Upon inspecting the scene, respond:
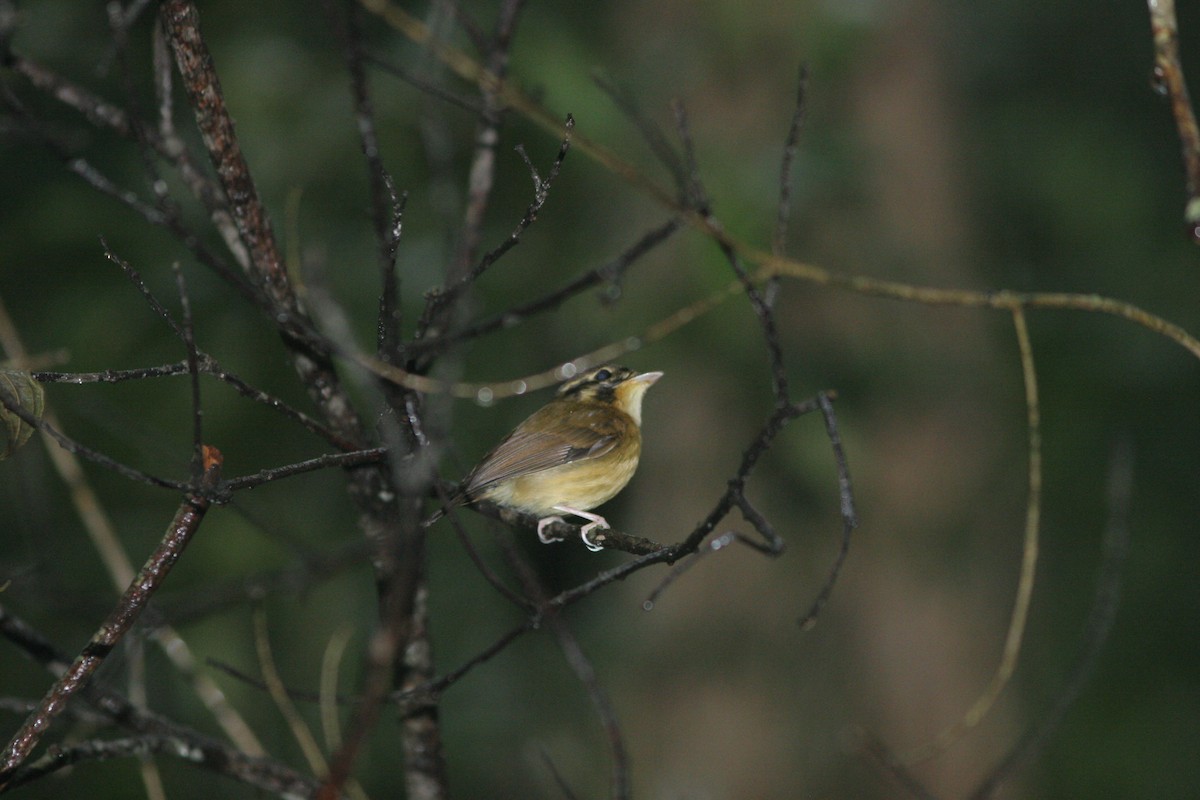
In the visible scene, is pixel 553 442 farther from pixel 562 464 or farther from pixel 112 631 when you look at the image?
pixel 112 631

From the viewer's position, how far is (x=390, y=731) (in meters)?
10.2

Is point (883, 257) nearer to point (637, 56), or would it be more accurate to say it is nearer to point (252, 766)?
point (637, 56)

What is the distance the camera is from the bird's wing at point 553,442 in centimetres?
573

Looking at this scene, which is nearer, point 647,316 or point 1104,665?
point 647,316

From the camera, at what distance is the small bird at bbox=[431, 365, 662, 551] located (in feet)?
19.0

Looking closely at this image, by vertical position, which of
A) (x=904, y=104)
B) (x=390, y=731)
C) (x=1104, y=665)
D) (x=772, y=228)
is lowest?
(x=1104, y=665)

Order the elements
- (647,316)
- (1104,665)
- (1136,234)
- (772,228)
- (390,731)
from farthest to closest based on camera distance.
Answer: (1104,665), (1136,234), (390,731), (647,316), (772,228)

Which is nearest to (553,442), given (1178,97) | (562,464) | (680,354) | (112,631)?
(562,464)

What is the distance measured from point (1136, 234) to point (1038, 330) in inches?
53.3

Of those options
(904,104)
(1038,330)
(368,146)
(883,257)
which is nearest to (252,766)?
(368,146)

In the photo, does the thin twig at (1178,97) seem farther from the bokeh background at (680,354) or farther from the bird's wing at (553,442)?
the bokeh background at (680,354)

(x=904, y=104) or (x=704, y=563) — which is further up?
(x=904, y=104)

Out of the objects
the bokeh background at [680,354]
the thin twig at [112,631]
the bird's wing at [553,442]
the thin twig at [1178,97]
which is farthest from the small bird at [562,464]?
the thin twig at [1178,97]

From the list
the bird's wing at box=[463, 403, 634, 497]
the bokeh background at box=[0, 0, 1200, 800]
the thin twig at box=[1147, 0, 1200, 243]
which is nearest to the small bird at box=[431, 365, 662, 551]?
the bird's wing at box=[463, 403, 634, 497]
